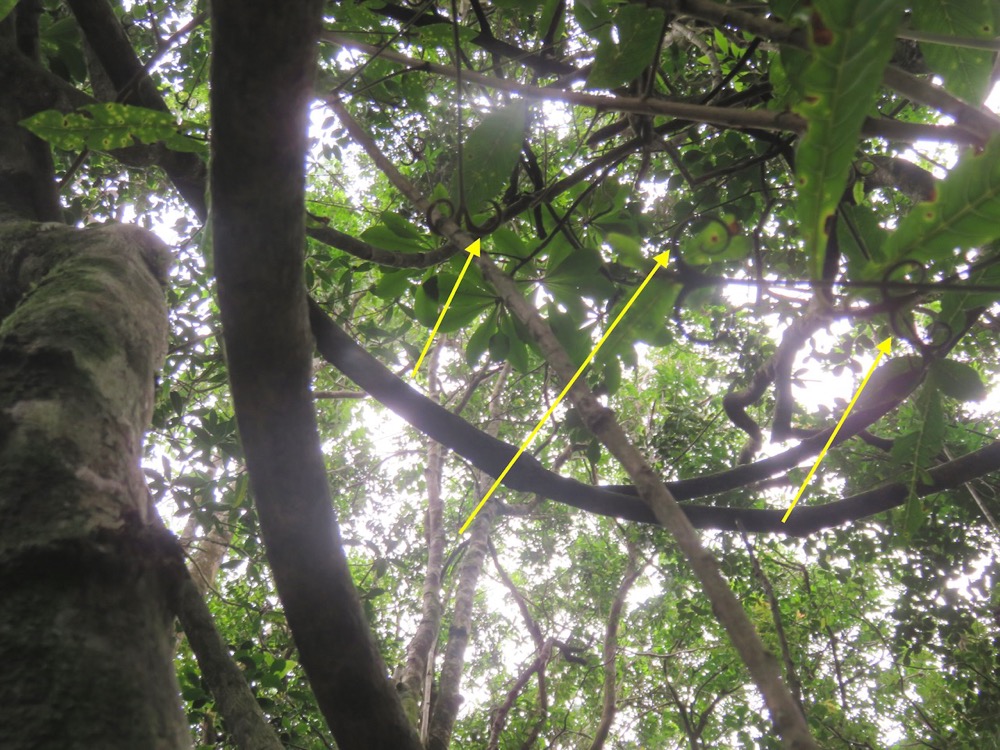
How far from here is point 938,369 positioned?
107cm

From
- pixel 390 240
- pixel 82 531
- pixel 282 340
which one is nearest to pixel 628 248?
pixel 282 340

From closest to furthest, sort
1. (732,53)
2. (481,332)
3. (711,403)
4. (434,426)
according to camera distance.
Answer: (434,426)
(481,332)
(732,53)
(711,403)

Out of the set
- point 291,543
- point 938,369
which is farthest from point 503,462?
point 938,369

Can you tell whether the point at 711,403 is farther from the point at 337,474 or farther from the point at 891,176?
the point at 891,176

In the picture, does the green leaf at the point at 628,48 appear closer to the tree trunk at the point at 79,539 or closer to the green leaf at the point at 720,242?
the green leaf at the point at 720,242

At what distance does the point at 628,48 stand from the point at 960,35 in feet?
1.69

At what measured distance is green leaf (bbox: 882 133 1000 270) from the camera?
0.62 metres

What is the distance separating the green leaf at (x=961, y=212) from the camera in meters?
0.62

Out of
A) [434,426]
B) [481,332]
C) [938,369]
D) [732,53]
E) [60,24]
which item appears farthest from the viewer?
[732,53]

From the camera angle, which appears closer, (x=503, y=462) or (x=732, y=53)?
(x=503, y=462)

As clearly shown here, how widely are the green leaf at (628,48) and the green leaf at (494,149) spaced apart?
181 millimetres

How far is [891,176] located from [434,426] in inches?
48.8

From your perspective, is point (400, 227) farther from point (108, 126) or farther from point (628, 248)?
point (628, 248)

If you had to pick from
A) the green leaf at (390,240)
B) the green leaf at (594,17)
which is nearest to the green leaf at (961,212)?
the green leaf at (594,17)
